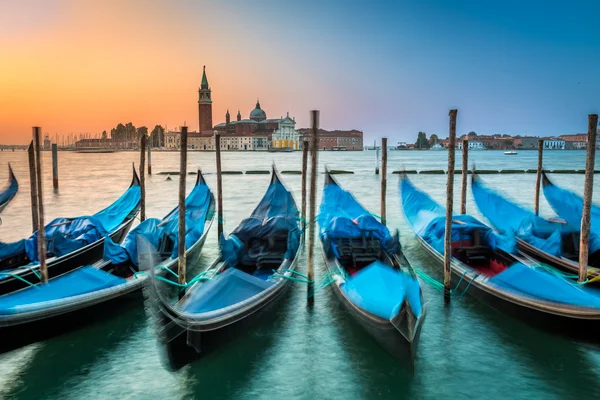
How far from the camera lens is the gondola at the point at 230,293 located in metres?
2.73

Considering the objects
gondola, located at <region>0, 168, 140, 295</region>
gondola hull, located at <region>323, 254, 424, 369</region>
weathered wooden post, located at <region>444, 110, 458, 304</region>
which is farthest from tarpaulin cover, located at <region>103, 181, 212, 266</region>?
weathered wooden post, located at <region>444, 110, 458, 304</region>

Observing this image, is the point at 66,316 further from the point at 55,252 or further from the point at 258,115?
the point at 258,115

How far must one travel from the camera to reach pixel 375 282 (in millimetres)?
3500

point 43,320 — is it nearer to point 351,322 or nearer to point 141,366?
point 141,366

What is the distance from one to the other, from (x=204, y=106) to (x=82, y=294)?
75018mm

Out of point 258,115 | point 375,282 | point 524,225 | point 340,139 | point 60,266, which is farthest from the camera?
point 340,139

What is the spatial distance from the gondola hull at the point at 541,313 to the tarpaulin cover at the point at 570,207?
1887 millimetres

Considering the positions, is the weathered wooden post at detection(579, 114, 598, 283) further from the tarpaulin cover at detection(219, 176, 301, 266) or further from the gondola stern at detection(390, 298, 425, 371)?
the tarpaulin cover at detection(219, 176, 301, 266)

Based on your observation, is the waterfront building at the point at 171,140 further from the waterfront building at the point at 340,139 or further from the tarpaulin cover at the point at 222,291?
the tarpaulin cover at the point at 222,291

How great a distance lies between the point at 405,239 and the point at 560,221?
2382 mm

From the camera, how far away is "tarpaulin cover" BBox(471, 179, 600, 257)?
4898mm

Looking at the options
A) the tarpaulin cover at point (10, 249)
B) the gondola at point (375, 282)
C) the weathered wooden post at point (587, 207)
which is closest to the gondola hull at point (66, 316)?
the tarpaulin cover at point (10, 249)

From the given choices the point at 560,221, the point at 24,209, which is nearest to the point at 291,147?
the point at 24,209

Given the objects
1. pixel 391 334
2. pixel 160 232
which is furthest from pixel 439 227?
pixel 160 232
